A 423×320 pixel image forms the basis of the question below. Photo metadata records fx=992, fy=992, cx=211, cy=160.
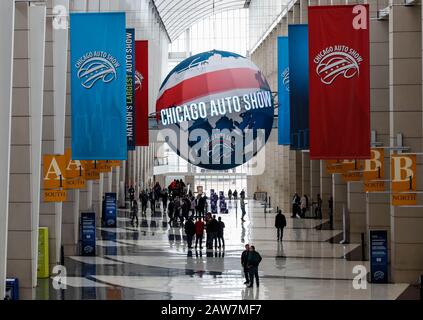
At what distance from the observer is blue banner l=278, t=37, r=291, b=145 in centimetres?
3316

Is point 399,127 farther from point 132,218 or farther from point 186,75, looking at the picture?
point 132,218

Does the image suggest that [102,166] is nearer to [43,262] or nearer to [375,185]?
[43,262]

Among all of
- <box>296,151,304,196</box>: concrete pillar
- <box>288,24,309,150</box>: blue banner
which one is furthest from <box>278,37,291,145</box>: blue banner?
<box>296,151,304,196</box>: concrete pillar

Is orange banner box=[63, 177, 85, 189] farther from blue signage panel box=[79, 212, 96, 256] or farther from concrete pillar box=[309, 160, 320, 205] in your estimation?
concrete pillar box=[309, 160, 320, 205]

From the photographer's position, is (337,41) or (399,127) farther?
(399,127)

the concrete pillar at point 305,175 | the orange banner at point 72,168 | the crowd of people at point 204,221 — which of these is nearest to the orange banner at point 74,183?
the orange banner at point 72,168

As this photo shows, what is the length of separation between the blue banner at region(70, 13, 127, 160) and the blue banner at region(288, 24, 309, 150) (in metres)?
5.54

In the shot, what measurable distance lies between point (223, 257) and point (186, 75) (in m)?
5.45

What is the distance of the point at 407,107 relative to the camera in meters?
22.4

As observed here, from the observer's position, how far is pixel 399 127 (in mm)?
22469

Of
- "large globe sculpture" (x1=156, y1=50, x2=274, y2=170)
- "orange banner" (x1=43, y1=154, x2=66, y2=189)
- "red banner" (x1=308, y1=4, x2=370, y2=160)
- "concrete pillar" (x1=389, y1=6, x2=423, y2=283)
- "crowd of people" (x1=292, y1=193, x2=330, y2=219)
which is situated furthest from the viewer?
"crowd of people" (x1=292, y1=193, x2=330, y2=219)

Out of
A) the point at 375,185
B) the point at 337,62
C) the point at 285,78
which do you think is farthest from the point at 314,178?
the point at 337,62
